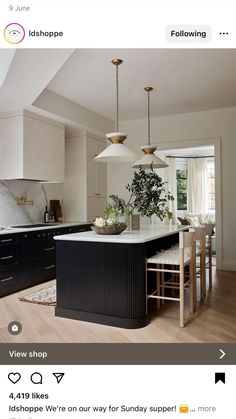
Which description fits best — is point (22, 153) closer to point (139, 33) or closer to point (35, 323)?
point (35, 323)

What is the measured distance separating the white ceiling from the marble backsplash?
1.21m

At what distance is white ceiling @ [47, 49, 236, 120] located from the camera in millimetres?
2729

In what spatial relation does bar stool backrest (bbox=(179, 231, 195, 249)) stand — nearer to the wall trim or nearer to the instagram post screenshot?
the instagram post screenshot

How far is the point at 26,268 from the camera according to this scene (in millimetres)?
3334

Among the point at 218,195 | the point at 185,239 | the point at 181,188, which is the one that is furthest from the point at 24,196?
the point at 181,188

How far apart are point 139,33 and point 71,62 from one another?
2174mm

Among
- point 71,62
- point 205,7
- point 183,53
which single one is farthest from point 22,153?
point 205,7

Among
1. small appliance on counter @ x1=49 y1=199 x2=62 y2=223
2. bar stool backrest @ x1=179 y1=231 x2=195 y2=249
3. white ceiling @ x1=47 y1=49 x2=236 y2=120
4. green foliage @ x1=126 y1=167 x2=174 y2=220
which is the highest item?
white ceiling @ x1=47 y1=49 x2=236 y2=120

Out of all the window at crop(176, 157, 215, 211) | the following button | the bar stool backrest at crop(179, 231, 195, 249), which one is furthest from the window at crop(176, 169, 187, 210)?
the following button

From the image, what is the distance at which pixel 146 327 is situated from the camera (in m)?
2.16

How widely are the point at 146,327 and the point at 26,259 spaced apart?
5.49 feet
